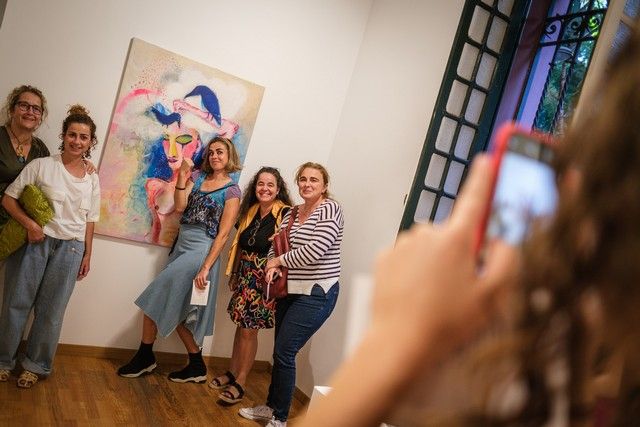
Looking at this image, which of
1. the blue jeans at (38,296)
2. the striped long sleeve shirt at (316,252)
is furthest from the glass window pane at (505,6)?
the blue jeans at (38,296)

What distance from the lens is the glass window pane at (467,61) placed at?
2965 millimetres

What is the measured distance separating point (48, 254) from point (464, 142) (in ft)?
8.64

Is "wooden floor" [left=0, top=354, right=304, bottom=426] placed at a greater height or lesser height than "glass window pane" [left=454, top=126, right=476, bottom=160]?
lesser

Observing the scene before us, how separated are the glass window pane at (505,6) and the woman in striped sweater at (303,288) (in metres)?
1.58

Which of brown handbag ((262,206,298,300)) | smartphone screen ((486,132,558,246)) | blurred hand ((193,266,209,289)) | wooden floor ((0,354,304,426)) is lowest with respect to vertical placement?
wooden floor ((0,354,304,426))

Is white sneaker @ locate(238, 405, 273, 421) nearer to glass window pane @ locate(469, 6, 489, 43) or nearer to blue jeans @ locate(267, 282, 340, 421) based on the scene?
blue jeans @ locate(267, 282, 340, 421)

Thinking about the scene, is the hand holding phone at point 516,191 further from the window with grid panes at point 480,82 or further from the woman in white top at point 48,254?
the woman in white top at point 48,254

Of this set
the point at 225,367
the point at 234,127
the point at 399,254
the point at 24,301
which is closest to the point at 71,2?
the point at 234,127

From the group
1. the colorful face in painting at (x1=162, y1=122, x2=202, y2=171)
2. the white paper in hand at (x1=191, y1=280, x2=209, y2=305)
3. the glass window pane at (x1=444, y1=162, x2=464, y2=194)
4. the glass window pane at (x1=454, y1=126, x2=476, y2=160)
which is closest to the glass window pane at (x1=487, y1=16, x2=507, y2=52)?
the glass window pane at (x1=454, y1=126, x2=476, y2=160)

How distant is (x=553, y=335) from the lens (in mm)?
339

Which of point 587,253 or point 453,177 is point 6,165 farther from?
point 587,253

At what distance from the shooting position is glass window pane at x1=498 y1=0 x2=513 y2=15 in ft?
9.78

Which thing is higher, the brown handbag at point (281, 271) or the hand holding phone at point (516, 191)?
the hand holding phone at point (516, 191)

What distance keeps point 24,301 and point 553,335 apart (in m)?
3.21
